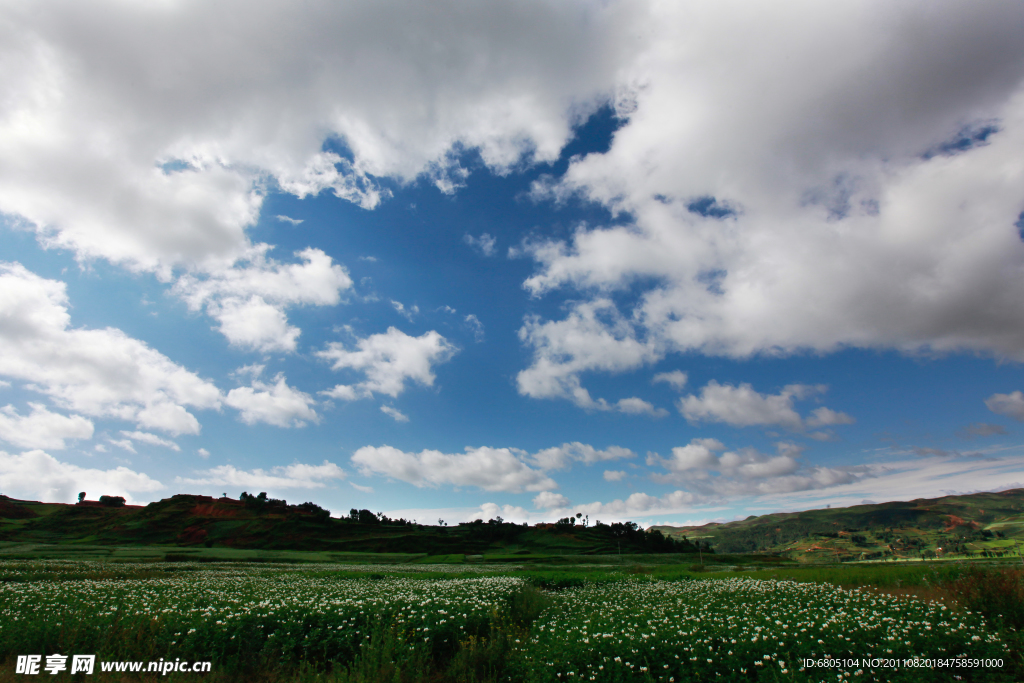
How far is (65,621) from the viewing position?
40.4 ft

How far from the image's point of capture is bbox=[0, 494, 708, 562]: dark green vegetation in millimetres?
103000

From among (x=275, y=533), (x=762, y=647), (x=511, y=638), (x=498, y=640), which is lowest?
(x=275, y=533)

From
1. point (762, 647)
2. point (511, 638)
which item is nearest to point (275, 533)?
point (511, 638)

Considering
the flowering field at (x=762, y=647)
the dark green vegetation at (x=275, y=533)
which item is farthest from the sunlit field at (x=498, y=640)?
the dark green vegetation at (x=275, y=533)

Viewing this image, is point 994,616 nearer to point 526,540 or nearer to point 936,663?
point 936,663

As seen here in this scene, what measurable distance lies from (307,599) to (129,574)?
96.3 ft

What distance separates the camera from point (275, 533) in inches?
4833

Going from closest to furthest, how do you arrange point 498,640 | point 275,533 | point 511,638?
point 498,640, point 511,638, point 275,533

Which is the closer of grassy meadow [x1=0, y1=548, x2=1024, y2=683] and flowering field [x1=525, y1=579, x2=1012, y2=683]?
flowering field [x1=525, y1=579, x2=1012, y2=683]

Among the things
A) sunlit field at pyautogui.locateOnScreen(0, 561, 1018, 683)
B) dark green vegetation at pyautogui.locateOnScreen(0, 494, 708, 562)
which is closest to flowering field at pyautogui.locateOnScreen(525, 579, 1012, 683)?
sunlit field at pyautogui.locateOnScreen(0, 561, 1018, 683)

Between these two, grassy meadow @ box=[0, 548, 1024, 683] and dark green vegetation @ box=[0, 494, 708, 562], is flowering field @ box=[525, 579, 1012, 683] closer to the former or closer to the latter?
grassy meadow @ box=[0, 548, 1024, 683]

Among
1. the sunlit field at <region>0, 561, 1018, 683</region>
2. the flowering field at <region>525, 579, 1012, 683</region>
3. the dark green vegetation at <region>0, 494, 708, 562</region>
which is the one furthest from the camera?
the dark green vegetation at <region>0, 494, 708, 562</region>

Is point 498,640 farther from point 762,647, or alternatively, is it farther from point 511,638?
point 762,647

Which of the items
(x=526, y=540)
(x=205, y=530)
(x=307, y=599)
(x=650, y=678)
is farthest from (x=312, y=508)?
(x=650, y=678)
